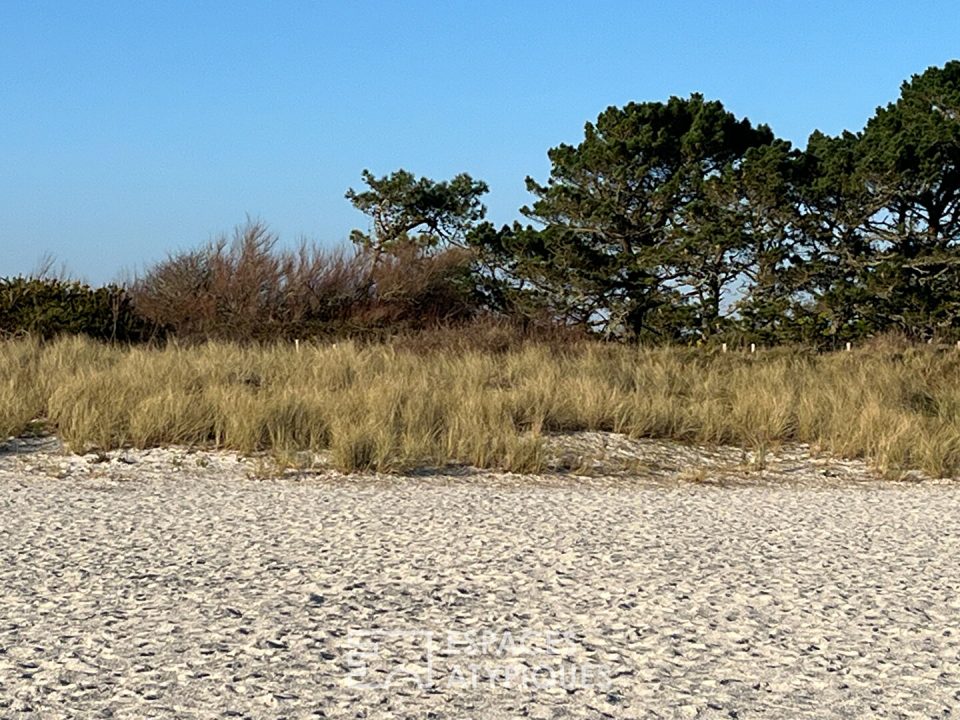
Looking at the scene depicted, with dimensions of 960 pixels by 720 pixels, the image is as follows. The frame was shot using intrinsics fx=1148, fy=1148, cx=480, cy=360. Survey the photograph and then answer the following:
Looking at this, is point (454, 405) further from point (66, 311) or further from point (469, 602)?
point (66, 311)

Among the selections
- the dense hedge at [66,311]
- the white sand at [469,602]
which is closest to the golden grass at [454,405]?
the white sand at [469,602]

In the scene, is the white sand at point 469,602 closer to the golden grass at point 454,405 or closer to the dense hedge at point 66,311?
the golden grass at point 454,405

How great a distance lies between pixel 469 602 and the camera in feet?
14.7

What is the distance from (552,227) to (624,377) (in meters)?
16.5

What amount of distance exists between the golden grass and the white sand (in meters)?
1.44

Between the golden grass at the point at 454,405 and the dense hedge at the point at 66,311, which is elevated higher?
the dense hedge at the point at 66,311

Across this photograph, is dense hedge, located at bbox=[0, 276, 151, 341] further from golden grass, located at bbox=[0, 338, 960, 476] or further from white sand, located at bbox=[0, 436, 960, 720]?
white sand, located at bbox=[0, 436, 960, 720]

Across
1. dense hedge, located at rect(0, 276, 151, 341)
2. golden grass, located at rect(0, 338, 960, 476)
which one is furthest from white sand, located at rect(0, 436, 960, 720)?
dense hedge, located at rect(0, 276, 151, 341)

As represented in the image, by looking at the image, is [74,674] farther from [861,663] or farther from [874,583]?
[874,583]

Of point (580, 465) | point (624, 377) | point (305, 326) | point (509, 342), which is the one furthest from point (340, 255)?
point (580, 465)

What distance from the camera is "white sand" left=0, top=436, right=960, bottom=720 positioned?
339 centimetres

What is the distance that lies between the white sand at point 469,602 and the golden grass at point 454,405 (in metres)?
1.44

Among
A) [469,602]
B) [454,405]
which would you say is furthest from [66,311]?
[469,602]

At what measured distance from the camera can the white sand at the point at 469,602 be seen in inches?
134
